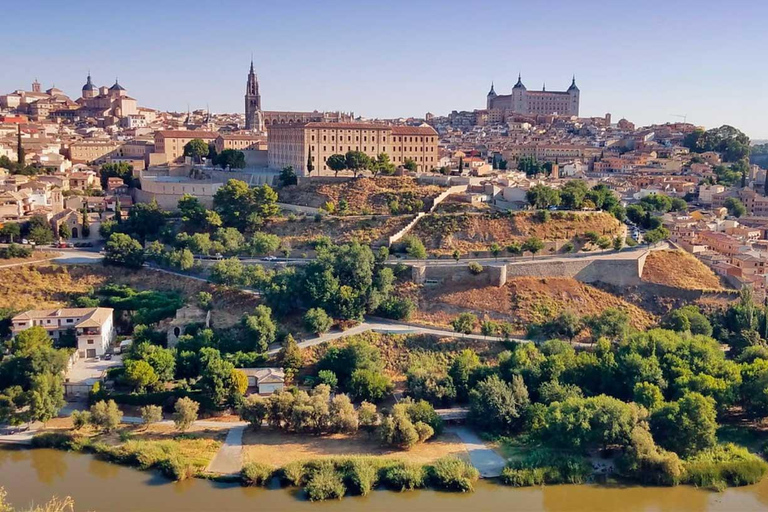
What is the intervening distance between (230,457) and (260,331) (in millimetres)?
5789

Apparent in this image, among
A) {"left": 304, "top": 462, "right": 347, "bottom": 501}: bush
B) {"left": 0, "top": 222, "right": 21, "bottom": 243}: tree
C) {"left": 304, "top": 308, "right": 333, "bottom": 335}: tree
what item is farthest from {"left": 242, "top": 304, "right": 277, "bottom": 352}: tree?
{"left": 0, "top": 222, "right": 21, "bottom": 243}: tree

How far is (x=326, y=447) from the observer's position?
18.9m

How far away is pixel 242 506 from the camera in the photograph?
16203mm

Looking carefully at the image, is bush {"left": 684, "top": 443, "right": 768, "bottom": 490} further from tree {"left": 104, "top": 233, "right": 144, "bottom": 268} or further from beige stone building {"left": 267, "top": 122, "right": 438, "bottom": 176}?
beige stone building {"left": 267, "top": 122, "right": 438, "bottom": 176}

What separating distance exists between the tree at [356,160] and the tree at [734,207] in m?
21.2

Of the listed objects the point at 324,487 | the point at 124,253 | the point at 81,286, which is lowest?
the point at 324,487

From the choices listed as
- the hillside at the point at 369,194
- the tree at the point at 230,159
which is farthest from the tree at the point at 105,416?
the tree at the point at 230,159

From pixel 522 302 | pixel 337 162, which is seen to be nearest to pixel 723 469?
pixel 522 302

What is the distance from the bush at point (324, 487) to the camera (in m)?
16.5

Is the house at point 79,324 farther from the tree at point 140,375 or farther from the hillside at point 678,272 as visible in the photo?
the hillside at point 678,272

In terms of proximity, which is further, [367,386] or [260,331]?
[260,331]

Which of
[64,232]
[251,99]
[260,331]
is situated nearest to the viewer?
[260,331]

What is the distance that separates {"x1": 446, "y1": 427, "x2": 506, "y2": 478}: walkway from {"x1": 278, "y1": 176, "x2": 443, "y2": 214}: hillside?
15.2 metres

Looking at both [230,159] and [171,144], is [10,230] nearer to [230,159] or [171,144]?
[230,159]
